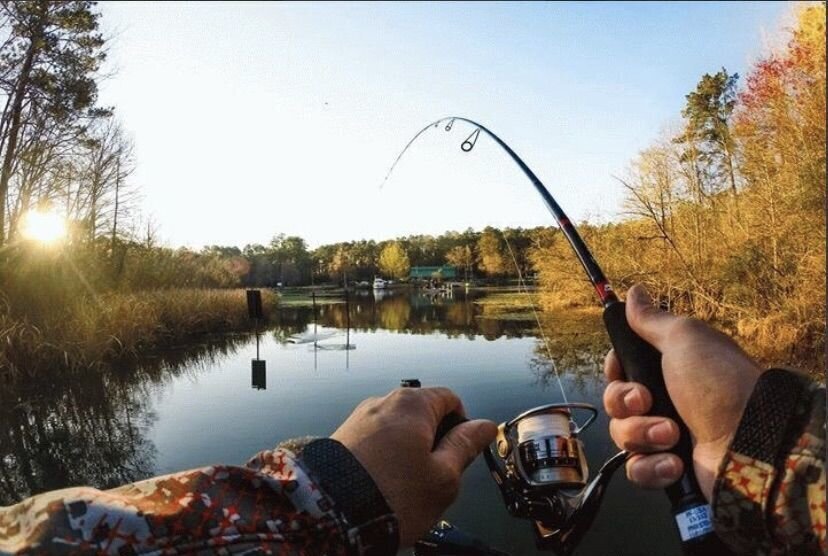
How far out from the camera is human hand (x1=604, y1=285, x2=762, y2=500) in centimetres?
93

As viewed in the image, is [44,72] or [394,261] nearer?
[44,72]

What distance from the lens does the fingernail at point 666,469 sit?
0.96m

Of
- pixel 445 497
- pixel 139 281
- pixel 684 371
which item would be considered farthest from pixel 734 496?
pixel 139 281

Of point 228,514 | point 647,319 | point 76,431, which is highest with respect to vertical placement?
point 647,319

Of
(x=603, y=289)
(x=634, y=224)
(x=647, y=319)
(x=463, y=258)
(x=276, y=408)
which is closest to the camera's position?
(x=647, y=319)

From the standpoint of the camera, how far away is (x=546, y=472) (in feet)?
4.73

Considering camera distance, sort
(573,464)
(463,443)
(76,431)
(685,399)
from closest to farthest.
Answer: (463,443) → (685,399) → (573,464) → (76,431)

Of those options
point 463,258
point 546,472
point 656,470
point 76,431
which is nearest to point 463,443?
point 656,470

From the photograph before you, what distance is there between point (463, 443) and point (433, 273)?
264ft

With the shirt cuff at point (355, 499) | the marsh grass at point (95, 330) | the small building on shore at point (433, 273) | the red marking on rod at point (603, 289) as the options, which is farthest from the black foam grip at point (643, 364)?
the small building on shore at point (433, 273)

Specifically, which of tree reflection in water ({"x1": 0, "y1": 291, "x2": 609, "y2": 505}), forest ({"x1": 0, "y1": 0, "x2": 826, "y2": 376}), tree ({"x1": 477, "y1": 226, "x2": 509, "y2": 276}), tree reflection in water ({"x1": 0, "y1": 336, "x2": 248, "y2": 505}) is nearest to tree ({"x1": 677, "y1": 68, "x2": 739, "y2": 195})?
forest ({"x1": 0, "y1": 0, "x2": 826, "y2": 376})

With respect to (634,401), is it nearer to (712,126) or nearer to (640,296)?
(640,296)

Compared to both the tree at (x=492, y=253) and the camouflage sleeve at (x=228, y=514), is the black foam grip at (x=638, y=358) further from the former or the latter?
the tree at (x=492, y=253)

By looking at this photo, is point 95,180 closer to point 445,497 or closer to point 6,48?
point 6,48
